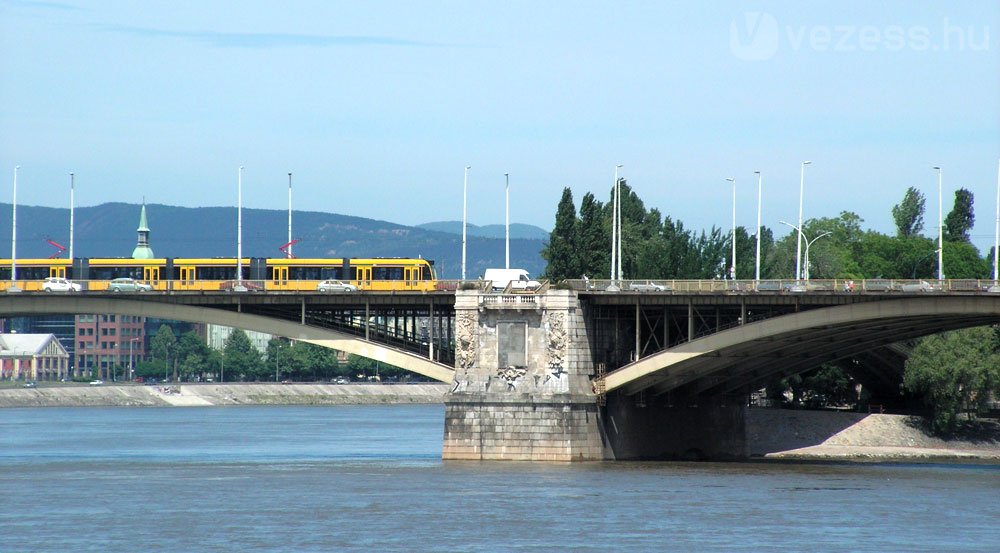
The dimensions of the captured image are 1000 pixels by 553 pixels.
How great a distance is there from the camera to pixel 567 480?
76000mm

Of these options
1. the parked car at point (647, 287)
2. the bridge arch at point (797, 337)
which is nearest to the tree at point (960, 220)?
the bridge arch at point (797, 337)

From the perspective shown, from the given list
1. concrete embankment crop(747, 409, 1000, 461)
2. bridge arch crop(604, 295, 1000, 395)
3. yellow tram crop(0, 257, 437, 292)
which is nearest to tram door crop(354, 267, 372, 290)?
yellow tram crop(0, 257, 437, 292)

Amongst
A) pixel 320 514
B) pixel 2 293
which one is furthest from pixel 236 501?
pixel 2 293

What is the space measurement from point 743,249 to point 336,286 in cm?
4229

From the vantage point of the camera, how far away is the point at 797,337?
8575 cm

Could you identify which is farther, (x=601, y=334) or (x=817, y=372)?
A: (x=817, y=372)

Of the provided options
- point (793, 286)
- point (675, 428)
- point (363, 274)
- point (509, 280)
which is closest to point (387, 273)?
point (363, 274)

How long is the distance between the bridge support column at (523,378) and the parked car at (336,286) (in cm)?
768

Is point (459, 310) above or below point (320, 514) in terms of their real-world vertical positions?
above

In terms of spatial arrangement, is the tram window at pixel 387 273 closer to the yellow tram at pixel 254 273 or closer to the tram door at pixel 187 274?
the yellow tram at pixel 254 273

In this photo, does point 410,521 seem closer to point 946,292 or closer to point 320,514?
point 320,514

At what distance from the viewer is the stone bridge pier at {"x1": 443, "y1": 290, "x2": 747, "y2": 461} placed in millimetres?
84000

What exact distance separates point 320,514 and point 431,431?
7535 cm

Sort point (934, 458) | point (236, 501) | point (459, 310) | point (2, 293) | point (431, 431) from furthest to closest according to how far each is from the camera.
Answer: point (431, 431), point (934, 458), point (2, 293), point (459, 310), point (236, 501)
